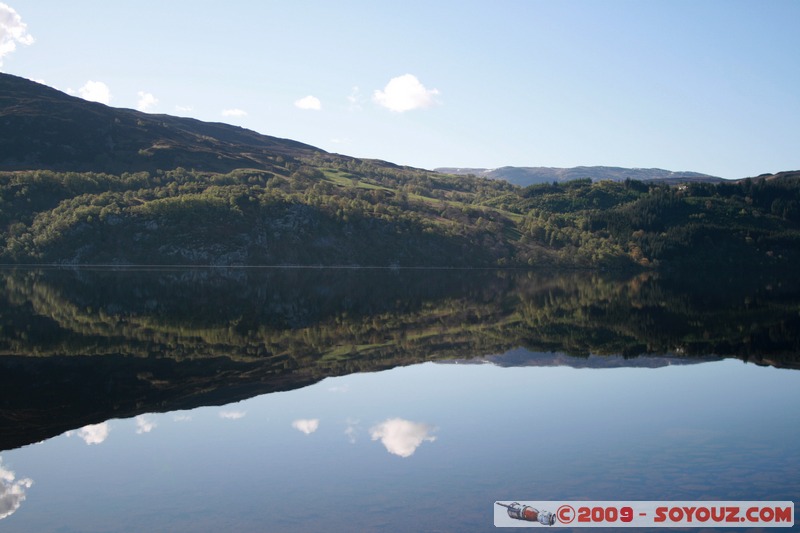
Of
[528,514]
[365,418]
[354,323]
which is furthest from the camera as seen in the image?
[354,323]

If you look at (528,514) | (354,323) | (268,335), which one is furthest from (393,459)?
(354,323)

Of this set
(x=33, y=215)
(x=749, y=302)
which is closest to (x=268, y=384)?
(x=749, y=302)

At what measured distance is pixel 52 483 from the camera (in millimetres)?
21031

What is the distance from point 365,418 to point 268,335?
79.8 ft

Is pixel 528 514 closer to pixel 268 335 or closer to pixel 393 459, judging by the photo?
pixel 393 459

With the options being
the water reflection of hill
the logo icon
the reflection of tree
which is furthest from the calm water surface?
the reflection of tree

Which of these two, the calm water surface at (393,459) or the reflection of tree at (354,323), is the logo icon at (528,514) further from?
the reflection of tree at (354,323)

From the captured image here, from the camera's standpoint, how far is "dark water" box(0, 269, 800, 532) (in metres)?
20.2

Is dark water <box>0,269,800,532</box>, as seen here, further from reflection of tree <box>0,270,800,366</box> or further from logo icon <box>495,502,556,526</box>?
logo icon <box>495,502,556,526</box>

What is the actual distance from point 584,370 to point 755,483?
70.5 ft

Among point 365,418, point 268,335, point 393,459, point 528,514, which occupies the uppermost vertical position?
point 528,514

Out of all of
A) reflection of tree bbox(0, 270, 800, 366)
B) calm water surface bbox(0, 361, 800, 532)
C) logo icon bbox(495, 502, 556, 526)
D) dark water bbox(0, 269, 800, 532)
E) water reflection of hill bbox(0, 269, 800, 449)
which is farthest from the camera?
reflection of tree bbox(0, 270, 800, 366)

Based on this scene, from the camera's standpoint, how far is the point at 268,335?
172ft

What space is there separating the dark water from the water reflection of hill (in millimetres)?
252
